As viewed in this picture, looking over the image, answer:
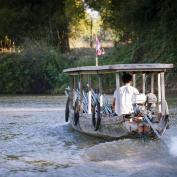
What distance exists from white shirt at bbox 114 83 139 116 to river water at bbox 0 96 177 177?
77cm

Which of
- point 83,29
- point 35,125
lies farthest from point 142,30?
point 35,125

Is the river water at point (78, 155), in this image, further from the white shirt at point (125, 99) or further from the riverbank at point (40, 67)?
the riverbank at point (40, 67)

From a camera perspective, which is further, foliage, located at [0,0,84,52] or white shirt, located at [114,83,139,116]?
foliage, located at [0,0,84,52]

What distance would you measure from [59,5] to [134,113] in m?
34.9

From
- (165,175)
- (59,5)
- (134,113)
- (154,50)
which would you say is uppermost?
(59,5)

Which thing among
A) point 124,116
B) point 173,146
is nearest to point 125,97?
point 124,116

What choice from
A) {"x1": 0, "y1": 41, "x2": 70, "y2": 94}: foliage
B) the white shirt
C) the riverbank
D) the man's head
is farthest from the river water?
{"x1": 0, "y1": 41, "x2": 70, "y2": 94}: foliage

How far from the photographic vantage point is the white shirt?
54.3 feet

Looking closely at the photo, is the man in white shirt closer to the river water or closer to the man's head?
the man's head

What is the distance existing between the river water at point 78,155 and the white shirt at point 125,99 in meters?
0.77

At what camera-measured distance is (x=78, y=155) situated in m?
15.6

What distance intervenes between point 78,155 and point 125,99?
80.6 inches

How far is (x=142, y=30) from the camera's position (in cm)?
4338

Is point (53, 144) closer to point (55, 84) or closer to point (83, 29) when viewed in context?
point (55, 84)
